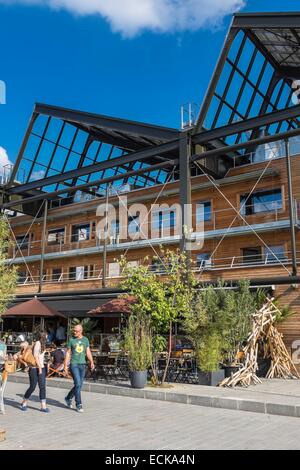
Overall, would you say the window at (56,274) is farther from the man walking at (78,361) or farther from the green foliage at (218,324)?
the man walking at (78,361)

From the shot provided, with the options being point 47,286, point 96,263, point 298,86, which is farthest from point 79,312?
point 298,86

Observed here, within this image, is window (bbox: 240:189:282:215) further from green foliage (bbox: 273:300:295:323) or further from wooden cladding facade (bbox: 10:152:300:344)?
green foliage (bbox: 273:300:295:323)

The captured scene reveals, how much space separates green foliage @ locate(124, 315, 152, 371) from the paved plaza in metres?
1.52

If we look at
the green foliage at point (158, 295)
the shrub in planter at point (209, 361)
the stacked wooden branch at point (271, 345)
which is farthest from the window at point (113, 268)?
the shrub in planter at point (209, 361)

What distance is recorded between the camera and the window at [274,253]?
2291 centimetres

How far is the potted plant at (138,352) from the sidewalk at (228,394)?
30 centimetres

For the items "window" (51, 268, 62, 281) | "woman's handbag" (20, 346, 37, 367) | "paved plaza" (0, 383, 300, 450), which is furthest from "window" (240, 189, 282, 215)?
"woman's handbag" (20, 346, 37, 367)

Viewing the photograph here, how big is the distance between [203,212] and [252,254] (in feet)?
13.4

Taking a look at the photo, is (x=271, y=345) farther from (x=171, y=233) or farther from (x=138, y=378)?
(x=171, y=233)

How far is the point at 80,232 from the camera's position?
3316cm

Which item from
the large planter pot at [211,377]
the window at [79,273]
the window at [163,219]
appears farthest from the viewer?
the window at [79,273]
